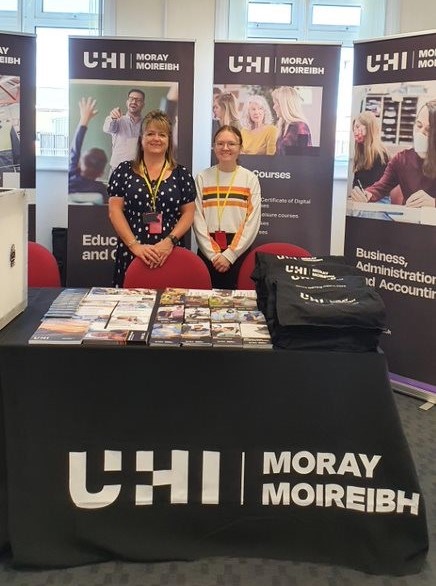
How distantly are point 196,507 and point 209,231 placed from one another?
218 centimetres

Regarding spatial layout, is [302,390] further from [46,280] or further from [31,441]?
[46,280]

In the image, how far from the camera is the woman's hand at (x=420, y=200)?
3447mm

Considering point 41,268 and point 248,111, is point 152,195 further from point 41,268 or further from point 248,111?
A: point 248,111

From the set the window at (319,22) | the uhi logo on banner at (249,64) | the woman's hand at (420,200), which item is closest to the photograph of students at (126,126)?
the uhi logo on banner at (249,64)

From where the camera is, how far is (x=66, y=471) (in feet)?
6.21

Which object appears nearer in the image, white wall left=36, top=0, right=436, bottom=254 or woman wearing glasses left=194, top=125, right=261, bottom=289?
woman wearing glasses left=194, top=125, right=261, bottom=289

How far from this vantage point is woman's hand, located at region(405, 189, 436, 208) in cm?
345

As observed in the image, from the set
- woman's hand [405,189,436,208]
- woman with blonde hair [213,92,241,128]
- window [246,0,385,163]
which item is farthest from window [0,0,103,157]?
woman's hand [405,189,436,208]

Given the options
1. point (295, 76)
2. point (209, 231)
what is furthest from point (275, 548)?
point (295, 76)

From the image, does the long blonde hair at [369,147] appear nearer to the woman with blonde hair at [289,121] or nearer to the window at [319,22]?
the woman with blonde hair at [289,121]

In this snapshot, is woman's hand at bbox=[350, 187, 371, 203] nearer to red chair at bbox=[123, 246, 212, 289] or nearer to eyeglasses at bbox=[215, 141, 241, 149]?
eyeglasses at bbox=[215, 141, 241, 149]

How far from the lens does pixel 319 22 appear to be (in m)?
5.20

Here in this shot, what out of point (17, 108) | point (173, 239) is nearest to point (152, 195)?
point (173, 239)

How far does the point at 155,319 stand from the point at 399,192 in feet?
6.45
